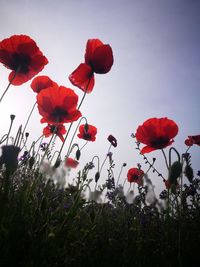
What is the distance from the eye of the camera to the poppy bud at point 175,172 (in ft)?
5.94

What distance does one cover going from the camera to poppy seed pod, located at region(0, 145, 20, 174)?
107 centimetres

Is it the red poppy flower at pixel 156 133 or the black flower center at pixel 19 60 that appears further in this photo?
the red poppy flower at pixel 156 133

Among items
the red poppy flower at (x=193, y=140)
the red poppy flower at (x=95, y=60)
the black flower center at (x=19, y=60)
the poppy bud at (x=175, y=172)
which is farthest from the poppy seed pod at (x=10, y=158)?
the red poppy flower at (x=193, y=140)

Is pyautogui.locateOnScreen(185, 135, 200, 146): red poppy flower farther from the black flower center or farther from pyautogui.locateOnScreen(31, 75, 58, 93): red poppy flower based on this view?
the black flower center

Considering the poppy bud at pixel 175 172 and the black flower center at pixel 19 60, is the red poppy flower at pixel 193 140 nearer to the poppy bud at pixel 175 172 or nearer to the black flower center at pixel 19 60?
the poppy bud at pixel 175 172

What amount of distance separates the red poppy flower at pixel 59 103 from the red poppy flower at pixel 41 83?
50 centimetres

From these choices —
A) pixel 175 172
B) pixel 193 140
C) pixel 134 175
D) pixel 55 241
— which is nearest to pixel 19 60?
pixel 55 241

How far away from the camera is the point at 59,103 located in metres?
3.03

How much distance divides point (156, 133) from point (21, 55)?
70.7 inches

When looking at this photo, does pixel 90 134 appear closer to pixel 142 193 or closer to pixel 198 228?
pixel 142 193

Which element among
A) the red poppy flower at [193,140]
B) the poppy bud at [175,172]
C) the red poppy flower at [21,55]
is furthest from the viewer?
the red poppy flower at [193,140]

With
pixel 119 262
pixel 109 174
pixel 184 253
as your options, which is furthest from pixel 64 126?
pixel 109 174

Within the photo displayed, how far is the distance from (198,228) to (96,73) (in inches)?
133

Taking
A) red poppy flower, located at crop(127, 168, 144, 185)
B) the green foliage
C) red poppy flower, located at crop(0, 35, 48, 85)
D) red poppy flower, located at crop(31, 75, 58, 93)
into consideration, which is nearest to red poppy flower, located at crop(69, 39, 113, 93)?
red poppy flower, located at crop(0, 35, 48, 85)
